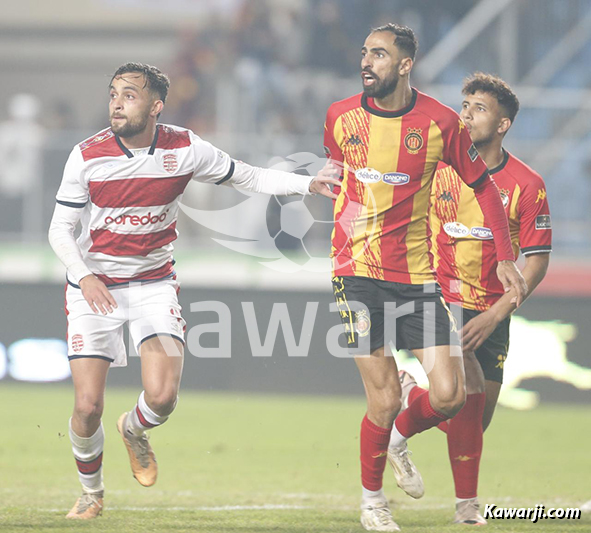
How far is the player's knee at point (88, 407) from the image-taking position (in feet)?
19.9

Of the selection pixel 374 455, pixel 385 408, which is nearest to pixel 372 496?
pixel 374 455

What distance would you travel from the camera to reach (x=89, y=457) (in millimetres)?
6219

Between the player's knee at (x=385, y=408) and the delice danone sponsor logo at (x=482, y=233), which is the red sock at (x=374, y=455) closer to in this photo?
the player's knee at (x=385, y=408)

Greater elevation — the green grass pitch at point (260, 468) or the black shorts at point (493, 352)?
the black shorts at point (493, 352)

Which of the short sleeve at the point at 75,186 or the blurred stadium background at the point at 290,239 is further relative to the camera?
the blurred stadium background at the point at 290,239

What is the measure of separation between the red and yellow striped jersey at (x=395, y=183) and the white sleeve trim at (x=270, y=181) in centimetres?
33

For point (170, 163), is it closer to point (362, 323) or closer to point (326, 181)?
point (326, 181)

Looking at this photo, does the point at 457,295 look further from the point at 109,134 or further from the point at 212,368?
the point at 212,368

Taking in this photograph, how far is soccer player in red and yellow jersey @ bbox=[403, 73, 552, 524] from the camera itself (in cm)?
637

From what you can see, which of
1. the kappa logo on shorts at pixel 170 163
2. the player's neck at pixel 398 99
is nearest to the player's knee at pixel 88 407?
the kappa logo on shorts at pixel 170 163

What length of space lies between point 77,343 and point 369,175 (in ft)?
6.00

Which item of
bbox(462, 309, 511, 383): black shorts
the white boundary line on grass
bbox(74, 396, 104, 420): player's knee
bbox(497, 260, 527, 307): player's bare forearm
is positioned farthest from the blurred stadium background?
bbox(497, 260, 527, 307): player's bare forearm

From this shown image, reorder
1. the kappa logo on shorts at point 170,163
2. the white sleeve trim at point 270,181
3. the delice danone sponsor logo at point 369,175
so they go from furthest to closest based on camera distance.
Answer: the white sleeve trim at point 270,181 → the kappa logo on shorts at point 170,163 → the delice danone sponsor logo at point 369,175

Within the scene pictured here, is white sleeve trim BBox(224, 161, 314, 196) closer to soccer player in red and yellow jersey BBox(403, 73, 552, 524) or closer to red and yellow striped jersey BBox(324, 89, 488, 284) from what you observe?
red and yellow striped jersey BBox(324, 89, 488, 284)
